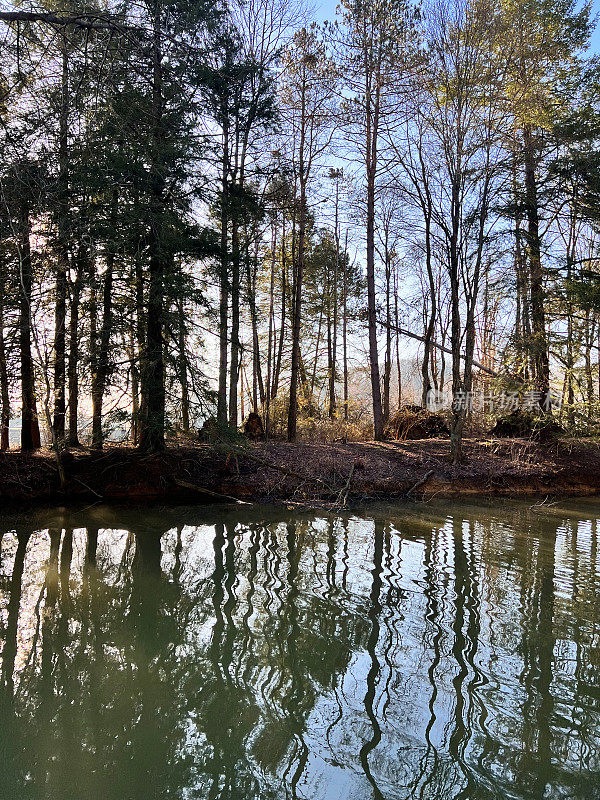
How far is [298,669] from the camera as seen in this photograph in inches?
165

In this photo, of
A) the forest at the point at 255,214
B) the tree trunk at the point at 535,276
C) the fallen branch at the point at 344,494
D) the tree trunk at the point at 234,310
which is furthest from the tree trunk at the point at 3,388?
the tree trunk at the point at 535,276

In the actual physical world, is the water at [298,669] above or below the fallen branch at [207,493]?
below

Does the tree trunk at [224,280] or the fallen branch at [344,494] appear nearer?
the tree trunk at [224,280]

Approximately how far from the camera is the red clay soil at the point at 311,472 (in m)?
10.8

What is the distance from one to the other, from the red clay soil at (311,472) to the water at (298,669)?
111 inches

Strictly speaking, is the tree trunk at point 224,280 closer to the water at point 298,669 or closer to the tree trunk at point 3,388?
the water at point 298,669

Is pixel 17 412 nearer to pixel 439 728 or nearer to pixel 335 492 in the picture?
pixel 335 492

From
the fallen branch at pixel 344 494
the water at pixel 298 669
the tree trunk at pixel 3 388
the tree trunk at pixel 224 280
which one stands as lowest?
the water at pixel 298 669

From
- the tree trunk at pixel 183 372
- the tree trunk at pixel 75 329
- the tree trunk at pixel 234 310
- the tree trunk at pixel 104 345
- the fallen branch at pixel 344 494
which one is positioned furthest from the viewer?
the fallen branch at pixel 344 494

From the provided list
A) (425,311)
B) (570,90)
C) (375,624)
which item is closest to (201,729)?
(375,624)

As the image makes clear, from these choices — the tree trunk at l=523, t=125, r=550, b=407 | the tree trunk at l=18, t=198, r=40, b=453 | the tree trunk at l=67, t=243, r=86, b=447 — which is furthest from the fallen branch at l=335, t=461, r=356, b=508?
the tree trunk at l=18, t=198, r=40, b=453

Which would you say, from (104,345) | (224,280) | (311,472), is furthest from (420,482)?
(104,345)

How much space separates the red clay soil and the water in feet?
9.22

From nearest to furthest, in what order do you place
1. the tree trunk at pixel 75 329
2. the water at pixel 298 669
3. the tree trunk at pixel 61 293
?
the water at pixel 298 669 → the tree trunk at pixel 61 293 → the tree trunk at pixel 75 329
